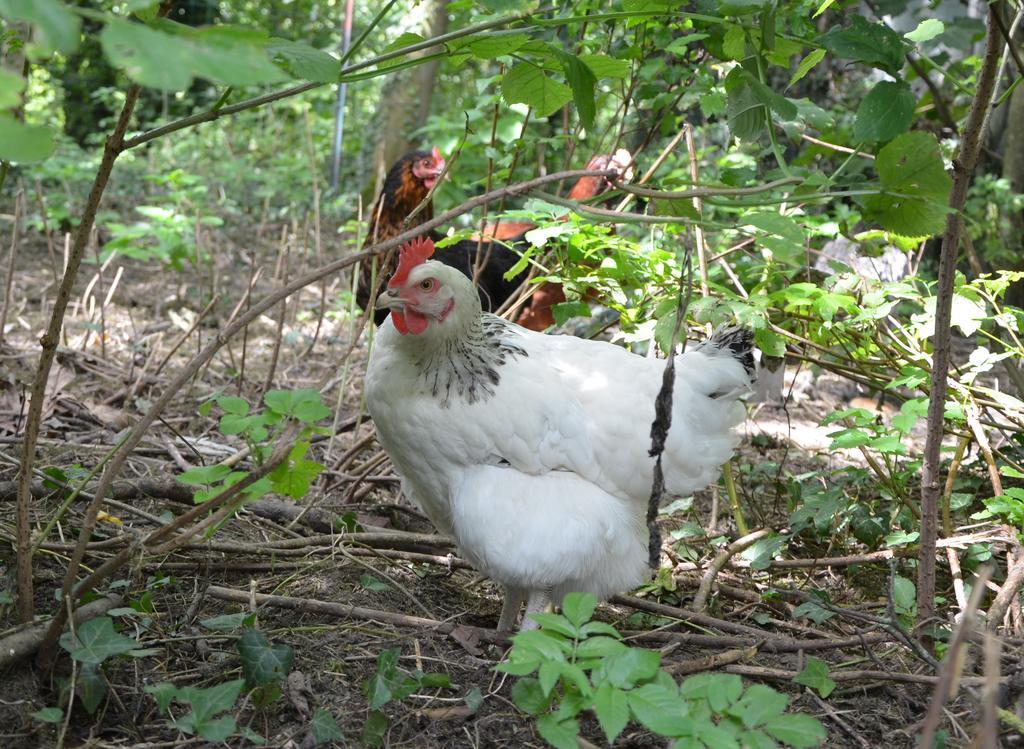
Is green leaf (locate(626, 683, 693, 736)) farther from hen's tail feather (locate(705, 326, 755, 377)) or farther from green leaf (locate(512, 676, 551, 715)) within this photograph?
hen's tail feather (locate(705, 326, 755, 377))

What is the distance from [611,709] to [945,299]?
4.49 ft

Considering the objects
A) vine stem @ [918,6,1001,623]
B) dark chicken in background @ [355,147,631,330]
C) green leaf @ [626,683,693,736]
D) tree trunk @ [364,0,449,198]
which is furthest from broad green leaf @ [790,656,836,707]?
tree trunk @ [364,0,449,198]

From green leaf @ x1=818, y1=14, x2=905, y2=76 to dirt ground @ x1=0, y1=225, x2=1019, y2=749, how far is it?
1525mm

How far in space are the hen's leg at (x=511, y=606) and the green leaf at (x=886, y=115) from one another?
173 cm

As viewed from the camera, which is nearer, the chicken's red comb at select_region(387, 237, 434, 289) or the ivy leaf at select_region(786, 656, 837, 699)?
the ivy leaf at select_region(786, 656, 837, 699)

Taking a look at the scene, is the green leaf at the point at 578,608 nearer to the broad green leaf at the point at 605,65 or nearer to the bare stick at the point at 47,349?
the bare stick at the point at 47,349

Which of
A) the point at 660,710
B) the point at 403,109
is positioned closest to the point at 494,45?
the point at 660,710

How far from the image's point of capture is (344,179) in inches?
440

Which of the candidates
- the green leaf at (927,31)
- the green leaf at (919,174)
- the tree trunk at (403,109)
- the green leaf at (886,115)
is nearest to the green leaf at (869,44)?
the green leaf at (886,115)

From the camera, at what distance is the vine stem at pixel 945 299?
2102 mm

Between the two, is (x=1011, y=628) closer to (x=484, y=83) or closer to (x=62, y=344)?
(x=484, y=83)

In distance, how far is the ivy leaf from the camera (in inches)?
93.6

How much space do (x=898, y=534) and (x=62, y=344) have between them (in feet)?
13.4

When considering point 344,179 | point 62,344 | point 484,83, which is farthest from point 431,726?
→ point 344,179
